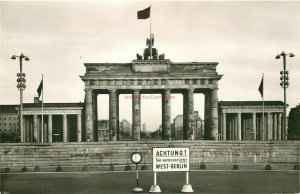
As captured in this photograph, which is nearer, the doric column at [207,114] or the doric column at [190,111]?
the doric column at [190,111]

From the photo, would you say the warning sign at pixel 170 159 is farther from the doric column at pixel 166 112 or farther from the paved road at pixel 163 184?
the doric column at pixel 166 112

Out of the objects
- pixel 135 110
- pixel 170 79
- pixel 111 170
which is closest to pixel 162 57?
pixel 170 79

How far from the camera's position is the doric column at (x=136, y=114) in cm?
9675

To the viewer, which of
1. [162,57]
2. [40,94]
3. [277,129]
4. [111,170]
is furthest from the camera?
[277,129]

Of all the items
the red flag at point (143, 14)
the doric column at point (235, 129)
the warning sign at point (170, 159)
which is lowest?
the doric column at point (235, 129)

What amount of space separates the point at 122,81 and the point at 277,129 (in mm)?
32599

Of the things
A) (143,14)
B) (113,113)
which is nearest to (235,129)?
(113,113)

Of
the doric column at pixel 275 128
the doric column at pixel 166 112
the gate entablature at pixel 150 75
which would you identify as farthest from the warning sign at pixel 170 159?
the doric column at pixel 275 128

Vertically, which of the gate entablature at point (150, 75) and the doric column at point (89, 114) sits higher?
the gate entablature at point (150, 75)

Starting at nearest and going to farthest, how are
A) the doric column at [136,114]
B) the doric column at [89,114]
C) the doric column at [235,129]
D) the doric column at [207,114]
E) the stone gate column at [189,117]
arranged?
the stone gate column at [189,117]
the doric column at [136,114]
the doric column at [89,114]
the doric column at [207,114]
the doric column at [235,129]

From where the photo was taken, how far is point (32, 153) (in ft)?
184

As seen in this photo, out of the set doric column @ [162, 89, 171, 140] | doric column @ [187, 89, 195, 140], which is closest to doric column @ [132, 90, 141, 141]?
doric column @ [162, 89, 171, 140]

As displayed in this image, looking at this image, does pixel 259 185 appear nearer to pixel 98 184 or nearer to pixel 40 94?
Result: pixel 98 184

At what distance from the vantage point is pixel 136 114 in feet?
320
